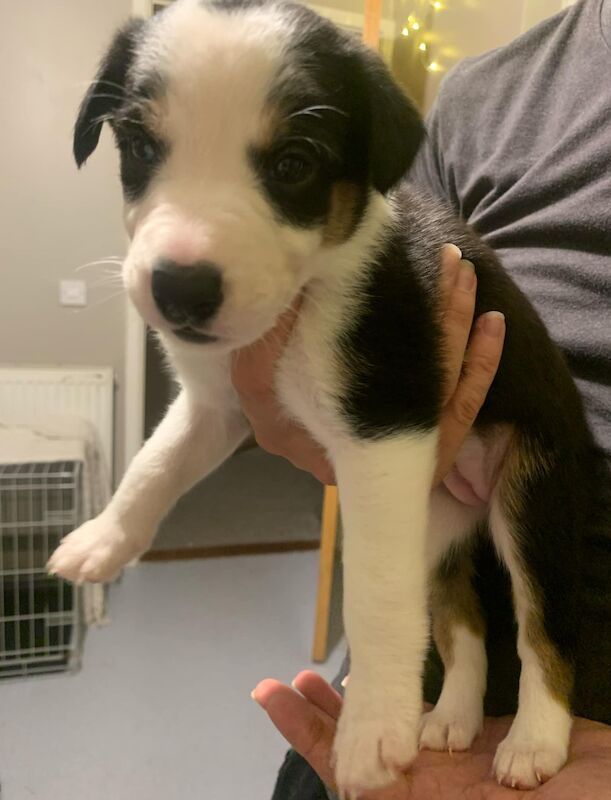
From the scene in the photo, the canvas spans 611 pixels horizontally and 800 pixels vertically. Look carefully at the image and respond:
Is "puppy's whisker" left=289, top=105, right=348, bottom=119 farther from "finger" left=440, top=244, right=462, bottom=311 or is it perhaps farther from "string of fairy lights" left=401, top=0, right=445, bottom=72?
"string of fairy lights" left=401, top=0, right=445, bottom=72

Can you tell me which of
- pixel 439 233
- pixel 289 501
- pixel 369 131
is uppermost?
pixel 369 131

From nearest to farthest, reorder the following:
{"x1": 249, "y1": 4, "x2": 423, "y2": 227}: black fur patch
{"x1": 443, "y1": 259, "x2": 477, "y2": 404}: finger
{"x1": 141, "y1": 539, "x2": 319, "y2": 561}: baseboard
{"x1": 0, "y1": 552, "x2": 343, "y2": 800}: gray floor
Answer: {"x1": 249, "y1": 4, "x2": 423, "y2": 227}: black fur patch < {"x1": 443, "y1": 259, "x2": 477, "y2": 404}: finger < {"x1": 0, "y1": 552, "x2": 343, "y2": 800}: gray floor < {"x1": 141, "y1": 539, "x2": 319, "y2": 561}: baseboard

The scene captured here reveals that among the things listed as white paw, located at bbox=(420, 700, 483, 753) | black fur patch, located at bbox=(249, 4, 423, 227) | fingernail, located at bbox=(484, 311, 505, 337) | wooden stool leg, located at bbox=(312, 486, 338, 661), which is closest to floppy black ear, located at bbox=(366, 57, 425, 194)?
black fur patch, located at bbox=(249, 4, 423, 227)

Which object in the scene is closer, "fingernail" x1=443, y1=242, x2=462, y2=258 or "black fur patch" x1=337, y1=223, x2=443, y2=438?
"black fur patch" x1=337, y1=223, x2=443, y2=438

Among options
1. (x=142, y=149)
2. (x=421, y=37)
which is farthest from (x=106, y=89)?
(x=421, y=37)

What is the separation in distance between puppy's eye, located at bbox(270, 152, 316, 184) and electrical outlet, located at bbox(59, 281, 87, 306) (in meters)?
2.88

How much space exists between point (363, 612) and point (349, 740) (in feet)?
0.53

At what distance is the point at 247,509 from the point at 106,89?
345 centimetres

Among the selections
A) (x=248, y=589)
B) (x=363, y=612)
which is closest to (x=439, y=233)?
(x=363, y=612)

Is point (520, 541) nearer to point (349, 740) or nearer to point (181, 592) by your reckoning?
point (349, 740)

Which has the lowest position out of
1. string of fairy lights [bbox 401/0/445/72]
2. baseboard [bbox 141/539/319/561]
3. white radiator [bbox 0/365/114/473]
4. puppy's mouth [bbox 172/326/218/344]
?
baseboard [bbox 141/539/319/561]

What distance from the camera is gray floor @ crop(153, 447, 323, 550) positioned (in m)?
3.93

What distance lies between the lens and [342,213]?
0.99m

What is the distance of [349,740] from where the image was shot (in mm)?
928
